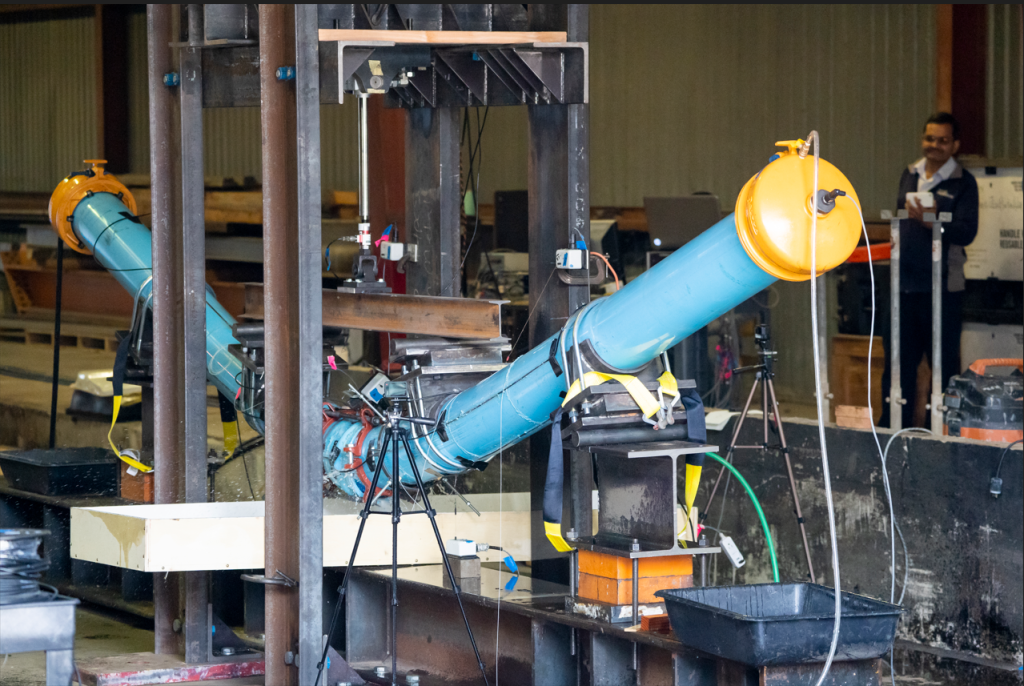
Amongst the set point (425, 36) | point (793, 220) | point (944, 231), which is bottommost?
point (793, 220)

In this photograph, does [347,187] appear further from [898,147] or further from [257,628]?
[257,628]

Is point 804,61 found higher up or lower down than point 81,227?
higher up

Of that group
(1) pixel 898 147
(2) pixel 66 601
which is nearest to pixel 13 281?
(1) pixel 898 147

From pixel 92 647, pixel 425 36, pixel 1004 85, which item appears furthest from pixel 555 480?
pixel 1004 85

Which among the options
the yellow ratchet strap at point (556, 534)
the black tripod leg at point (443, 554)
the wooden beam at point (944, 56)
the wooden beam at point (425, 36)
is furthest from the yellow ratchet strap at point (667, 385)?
the wooden beam at point (944, 56)

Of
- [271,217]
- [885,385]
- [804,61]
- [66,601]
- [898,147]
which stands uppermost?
[804,61]

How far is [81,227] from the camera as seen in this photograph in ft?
25.2

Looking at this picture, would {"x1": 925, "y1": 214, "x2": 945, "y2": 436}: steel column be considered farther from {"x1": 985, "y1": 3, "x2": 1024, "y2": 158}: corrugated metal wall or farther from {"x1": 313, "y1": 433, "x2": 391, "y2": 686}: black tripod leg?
{"x1": 985, "y1": 3, "x2": 1024, "y2": 158}: corrugated metal wall

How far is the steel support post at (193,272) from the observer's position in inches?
255

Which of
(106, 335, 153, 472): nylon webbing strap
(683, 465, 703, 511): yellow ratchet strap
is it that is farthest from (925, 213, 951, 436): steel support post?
(106, 335, 153, 472): nylon webbing strap

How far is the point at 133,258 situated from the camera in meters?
7.39

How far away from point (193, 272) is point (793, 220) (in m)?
3.12

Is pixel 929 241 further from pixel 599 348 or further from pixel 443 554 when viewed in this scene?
pixel 443 554

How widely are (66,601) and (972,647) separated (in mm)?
4317
